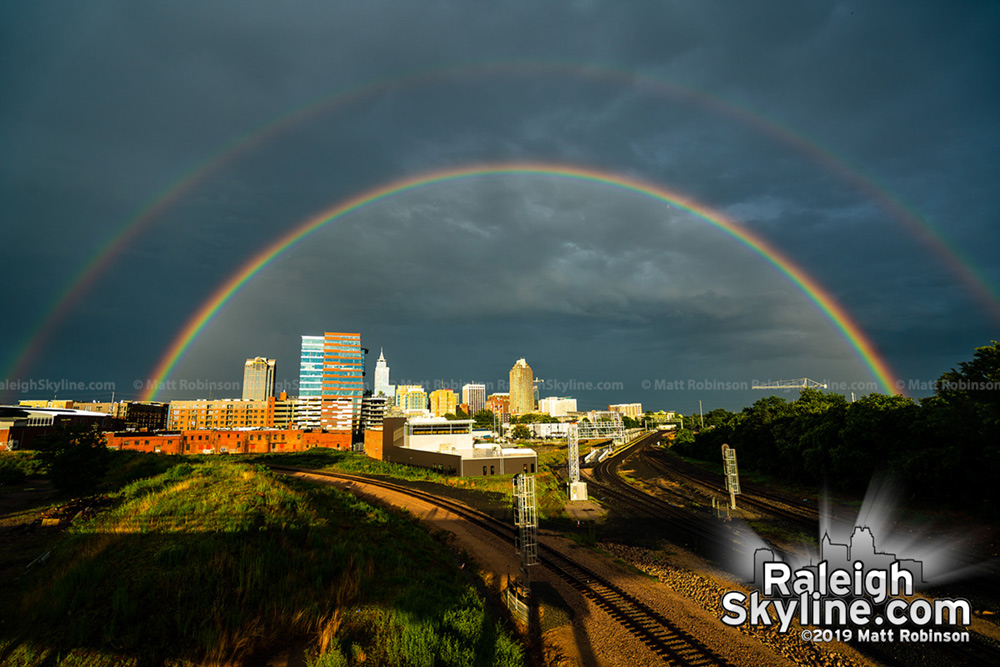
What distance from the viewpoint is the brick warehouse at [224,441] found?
95.8 meters

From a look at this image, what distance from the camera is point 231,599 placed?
13.6 meters

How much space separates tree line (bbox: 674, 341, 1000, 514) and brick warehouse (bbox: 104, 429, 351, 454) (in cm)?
9103

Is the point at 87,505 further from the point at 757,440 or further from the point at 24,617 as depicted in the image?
the point at 757,440

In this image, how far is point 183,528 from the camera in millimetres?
18281

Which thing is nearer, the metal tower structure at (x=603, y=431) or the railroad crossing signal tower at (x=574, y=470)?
the railroad crossing signal tower at (x=574, y=470)

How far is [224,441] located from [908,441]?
115 metres

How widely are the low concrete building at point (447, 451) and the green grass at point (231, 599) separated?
4385cm

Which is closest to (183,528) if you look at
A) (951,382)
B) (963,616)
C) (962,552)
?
(963,616)

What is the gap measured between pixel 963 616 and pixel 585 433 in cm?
9156

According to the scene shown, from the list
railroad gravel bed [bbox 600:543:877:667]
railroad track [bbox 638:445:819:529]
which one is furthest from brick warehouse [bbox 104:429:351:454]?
railroad gravel bed [bbox 600:543:877:667]

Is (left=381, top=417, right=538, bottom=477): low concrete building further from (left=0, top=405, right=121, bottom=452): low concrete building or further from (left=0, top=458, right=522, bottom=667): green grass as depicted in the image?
(left=0, top=458, right=522, bottom=667): green grass

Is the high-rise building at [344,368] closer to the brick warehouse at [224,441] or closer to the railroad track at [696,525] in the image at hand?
the brick warehouse at [224,441]

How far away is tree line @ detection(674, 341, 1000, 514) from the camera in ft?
86.1

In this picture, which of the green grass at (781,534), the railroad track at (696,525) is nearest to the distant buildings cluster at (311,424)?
the railroad track at (696,525)
